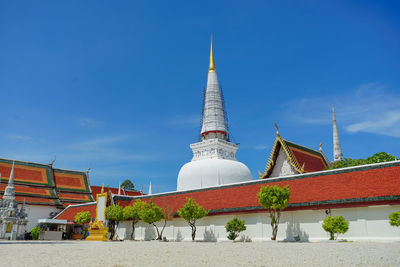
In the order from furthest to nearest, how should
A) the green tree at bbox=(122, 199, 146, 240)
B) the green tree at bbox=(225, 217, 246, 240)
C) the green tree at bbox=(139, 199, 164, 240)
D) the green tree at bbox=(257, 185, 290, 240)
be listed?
the green tree at bbox=(122, 199, 146, 240) → the green tree at bbox=(139, 199, 164, 240) → the green tree at bbox=(225, 217, 246, 240) → the green tree at bbox=(257, 185, 290, 240)

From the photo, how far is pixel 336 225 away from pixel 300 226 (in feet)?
9.72

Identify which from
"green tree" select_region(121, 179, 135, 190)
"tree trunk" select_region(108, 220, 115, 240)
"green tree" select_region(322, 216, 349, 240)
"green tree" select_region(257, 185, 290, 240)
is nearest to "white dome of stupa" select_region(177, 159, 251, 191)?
"tree trunk" select_region(108, 220, 115, 240)

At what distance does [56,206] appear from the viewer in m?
43.1

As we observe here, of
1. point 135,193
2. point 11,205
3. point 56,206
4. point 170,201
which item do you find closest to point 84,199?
point 56,206

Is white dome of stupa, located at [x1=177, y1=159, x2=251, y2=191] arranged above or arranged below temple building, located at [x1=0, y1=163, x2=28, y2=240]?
above

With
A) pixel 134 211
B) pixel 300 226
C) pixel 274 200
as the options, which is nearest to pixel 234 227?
pixel 274 200

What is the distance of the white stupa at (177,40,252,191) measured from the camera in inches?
1470

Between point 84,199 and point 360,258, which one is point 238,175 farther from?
point 360,258

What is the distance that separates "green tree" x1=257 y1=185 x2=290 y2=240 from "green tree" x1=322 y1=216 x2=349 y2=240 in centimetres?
265

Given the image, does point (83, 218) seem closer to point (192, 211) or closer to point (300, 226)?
point (192, 211)

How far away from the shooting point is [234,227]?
2389 centimetres

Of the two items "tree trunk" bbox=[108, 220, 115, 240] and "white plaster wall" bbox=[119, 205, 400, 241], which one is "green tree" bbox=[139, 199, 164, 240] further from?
"tree trunk" bbox=[108, 220, 115, 240]

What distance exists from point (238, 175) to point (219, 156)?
11.7 feet

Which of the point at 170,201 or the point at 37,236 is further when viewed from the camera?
the point at 37,236
